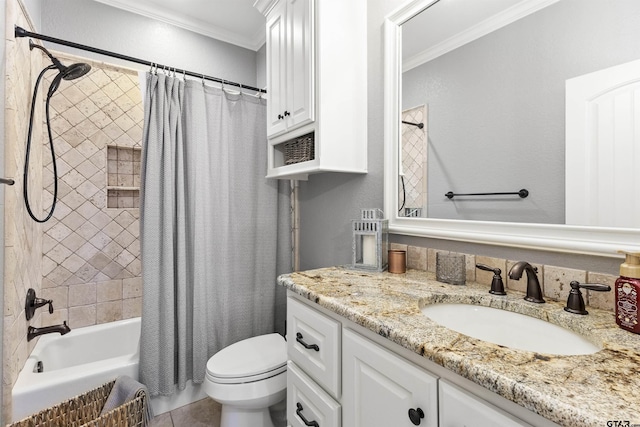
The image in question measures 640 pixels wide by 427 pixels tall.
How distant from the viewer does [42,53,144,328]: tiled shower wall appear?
2.10m

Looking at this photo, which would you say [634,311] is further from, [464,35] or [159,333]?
[159,333]

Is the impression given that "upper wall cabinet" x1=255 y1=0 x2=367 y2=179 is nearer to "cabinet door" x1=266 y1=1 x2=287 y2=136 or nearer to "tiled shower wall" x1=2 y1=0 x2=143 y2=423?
"cabinet door" x1=266 y1=1 x2=287 y2=136

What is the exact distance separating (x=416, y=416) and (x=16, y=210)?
1.89m

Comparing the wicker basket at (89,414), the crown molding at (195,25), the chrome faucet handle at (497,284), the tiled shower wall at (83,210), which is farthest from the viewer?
the crown molding at (195,25)

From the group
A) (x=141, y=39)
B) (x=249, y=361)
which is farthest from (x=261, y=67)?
(x=249, y=361)

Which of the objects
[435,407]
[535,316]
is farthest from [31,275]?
[535,316]

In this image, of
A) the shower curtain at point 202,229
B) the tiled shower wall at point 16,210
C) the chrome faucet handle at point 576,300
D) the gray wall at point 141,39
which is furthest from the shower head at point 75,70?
the chrome faucet handle at point 576,300

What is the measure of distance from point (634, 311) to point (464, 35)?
106 cm

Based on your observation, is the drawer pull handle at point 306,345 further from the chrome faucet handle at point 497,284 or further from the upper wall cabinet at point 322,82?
the upper wall cabinet at point 322,82

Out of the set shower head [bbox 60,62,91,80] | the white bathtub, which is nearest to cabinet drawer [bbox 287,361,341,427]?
the white bathtub

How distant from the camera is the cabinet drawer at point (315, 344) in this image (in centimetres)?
93

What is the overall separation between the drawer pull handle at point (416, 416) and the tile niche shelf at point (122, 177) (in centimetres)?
238

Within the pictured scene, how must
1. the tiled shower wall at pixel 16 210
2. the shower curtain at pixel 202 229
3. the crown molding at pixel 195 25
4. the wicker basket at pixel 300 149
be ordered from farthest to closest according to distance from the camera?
the crown molding at pixel 195 25
the shower curtain at pixel 202 229
the wicker basket at pixel 300 149
the tiled shower wall at pixel 16 210

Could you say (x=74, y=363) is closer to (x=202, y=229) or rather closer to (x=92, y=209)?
(x=92, y=209)
